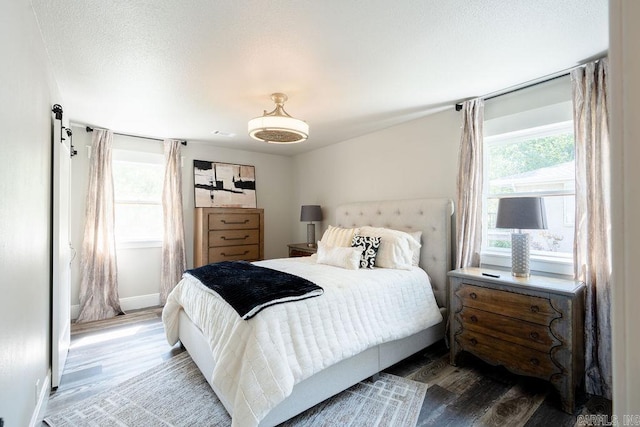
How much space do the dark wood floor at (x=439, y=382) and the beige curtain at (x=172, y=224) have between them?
3.33ft

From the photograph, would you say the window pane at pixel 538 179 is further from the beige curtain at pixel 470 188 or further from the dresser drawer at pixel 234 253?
the dresser drawer at pixel 234 253

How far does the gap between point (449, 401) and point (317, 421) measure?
92 cm

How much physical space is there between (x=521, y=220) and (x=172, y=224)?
4078 mm

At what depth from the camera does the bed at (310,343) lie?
1616mm

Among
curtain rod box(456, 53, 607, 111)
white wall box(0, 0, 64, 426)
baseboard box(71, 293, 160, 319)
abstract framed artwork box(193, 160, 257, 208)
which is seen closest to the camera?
white wall box(0, 0, 64, 426)

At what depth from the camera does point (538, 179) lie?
2514 millimetres

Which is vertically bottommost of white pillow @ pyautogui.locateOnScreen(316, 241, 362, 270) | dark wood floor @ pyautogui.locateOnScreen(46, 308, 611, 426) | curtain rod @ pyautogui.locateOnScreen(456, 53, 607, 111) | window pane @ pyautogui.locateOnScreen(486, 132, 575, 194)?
dark wood floor @ pyautogui.locateOnScreen(46, 308, 611, 426)

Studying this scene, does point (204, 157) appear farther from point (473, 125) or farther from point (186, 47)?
point (473, 125)

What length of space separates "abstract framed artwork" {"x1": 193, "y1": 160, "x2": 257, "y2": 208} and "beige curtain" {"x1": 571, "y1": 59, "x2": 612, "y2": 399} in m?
4.11

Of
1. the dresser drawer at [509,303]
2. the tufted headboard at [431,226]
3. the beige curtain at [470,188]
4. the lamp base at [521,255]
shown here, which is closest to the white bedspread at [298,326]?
the tufted headboard at [431,226]

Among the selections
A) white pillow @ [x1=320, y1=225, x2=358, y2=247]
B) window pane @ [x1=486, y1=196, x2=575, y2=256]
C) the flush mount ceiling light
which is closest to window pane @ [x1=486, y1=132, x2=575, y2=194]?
window pane @ [x1=486, y1=196, x2=575, y2=256]

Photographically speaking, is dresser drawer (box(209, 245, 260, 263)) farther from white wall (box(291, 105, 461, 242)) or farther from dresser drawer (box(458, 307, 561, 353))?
dresser drawer (box(458, 307, 561, 353))

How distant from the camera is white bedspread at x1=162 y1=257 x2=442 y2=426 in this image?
1603mm

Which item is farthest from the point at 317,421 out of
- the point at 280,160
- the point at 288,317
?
the point at 280,160
